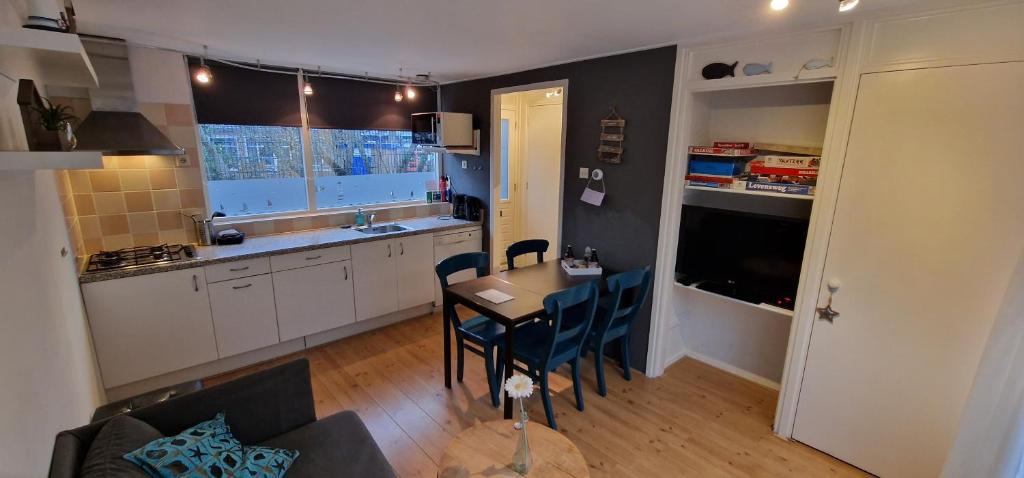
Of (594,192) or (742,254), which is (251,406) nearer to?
(594,192)

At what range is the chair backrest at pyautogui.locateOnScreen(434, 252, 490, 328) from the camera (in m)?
2.75

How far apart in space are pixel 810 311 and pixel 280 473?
2607 mm

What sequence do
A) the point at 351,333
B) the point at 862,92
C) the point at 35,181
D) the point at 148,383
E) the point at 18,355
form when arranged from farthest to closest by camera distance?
the point at 351,333 < the point at 148,383 < the point at 862,92 < the point at 35,181 < the point at 18,355

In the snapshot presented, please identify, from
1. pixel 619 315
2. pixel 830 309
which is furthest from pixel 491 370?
pixel 830 309

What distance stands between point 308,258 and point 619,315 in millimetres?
Answer: 2328

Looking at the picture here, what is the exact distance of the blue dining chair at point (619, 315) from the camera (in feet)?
8.29

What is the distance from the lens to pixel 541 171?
505 cm

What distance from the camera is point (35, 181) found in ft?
5.82

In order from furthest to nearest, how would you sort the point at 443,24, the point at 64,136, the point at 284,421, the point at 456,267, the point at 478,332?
the point at 456,267
the point at 478,332
the point at 443,24
the point at 284,421
the point at 64,136

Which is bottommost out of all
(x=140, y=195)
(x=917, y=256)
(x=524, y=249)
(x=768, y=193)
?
(x=524, y=249)

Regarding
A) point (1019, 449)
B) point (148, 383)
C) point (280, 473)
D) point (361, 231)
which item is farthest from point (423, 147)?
point (1019, 449)

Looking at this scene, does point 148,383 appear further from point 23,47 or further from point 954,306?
point 954,306

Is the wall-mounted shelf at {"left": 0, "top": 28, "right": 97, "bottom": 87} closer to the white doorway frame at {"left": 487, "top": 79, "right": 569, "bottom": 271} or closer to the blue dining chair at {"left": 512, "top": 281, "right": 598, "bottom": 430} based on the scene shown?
the blue dining chair at {"left": 512, "top": 281, "right": 598, "bottom": 430}

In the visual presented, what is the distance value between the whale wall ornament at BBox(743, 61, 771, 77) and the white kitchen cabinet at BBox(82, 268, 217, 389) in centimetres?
356
